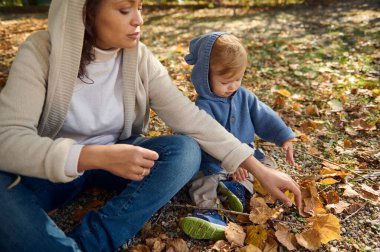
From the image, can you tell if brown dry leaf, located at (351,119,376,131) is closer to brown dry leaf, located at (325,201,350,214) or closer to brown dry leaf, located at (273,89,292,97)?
brown dry leaf, located at (273,89,292,97)

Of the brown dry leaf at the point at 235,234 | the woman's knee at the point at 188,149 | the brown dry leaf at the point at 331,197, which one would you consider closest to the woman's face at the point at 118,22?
the woman's knee at the point at 188,149

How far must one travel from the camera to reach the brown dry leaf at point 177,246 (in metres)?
1.59

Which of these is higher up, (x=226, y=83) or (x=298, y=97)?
(x=226, y=83)

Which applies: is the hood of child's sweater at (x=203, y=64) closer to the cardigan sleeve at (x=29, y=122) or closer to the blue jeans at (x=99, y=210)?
the blue jeans at (x=99, y=210)

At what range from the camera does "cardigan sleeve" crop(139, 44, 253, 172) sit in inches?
66.3

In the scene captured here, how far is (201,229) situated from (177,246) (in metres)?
0.12

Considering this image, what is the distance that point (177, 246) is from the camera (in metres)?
1.60

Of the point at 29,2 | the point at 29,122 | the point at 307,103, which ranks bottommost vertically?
the point at 307,103

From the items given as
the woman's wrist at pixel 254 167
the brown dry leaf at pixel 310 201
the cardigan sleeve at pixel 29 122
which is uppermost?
the cardigan sleeve at pixel 29 122

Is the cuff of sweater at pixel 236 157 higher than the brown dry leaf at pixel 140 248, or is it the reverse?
the cuff of sweater at pixel 236 157

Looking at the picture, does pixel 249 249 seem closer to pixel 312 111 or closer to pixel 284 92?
pixel 312 111

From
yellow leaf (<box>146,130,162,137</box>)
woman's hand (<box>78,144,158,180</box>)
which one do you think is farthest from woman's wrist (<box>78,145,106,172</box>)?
yellow leaf (<box>146,130,162,137</box>)

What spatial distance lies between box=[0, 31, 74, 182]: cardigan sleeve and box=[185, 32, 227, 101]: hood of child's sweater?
75 centimetres

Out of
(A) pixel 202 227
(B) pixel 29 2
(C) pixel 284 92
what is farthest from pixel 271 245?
(B) pixel 29 2
